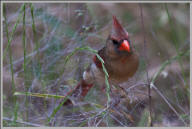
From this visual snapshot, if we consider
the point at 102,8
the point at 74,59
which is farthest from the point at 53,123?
the point at 102,8

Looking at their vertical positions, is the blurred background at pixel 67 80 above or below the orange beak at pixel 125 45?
below

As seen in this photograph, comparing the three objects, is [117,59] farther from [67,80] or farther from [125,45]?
[67,80]

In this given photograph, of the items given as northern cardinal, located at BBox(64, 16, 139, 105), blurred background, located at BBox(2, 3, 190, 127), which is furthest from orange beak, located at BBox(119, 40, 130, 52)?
blurred background, located at BBox(2, 3, 190, 127)

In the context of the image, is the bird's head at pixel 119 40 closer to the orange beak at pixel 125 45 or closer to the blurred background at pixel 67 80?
the orange beak at pixel 125 45

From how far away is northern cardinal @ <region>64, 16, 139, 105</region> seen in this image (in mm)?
1977

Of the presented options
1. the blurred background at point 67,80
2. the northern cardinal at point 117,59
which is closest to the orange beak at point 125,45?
the northern cardinal at point 117,59

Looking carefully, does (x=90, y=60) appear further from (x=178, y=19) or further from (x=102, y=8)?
(x=178, y=19)

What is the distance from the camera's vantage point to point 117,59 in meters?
2.10

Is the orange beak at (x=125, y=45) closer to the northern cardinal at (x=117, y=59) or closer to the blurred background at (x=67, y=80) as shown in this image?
the northern cardinal at (x=117, y=59)

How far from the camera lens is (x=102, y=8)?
4.25m

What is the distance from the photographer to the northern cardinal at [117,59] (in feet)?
6.49

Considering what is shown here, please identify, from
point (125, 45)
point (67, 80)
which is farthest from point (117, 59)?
point (67, 80)

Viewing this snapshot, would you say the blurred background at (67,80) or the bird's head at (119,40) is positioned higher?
the bird's head at (119,40)

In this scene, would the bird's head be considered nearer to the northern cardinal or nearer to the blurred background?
the northern cardinal
